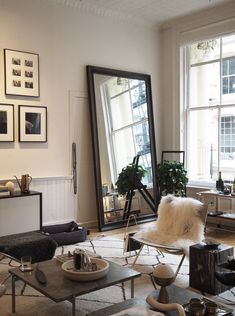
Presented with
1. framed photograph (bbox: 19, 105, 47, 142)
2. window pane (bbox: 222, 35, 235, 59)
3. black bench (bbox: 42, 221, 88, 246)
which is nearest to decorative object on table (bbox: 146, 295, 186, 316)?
black bench (bbox: 42, 221, 88, 246)

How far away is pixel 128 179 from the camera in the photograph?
6.04 m

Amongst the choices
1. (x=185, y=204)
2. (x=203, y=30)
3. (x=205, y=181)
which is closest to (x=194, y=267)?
(x=185, y=204)

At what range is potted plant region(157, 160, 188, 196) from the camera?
616cm

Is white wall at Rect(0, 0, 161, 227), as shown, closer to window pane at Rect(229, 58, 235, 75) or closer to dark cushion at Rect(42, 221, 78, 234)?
dark cushion at Rect(42, 221, 78, 234)

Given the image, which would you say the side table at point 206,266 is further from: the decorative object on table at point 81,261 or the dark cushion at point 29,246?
the dark cushion at point 29,246

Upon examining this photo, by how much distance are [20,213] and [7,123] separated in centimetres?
123

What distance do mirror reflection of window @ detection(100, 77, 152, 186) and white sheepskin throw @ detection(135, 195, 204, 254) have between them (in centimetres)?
196

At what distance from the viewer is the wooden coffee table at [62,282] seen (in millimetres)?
2438

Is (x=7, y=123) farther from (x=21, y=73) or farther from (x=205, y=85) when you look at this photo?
(x=205, y=85)

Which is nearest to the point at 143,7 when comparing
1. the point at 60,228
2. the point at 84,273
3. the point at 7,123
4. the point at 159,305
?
the point at 7,123

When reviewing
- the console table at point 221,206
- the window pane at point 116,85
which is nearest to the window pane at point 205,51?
the window pane at point 116,85

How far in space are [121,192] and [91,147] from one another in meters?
0.86

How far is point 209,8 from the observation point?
6.06 m

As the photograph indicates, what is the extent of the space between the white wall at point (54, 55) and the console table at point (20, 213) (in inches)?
20.3
